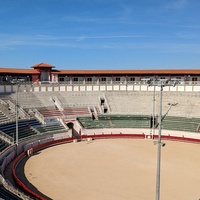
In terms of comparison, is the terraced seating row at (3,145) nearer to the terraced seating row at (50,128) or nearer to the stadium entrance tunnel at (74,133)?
the terraced seating row at (50,128)

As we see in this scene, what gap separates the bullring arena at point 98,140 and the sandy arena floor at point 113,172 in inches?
3.6

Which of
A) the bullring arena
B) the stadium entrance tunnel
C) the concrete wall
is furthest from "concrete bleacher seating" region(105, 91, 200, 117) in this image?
the stadium entrance tunnel

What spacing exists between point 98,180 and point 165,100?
120 ft

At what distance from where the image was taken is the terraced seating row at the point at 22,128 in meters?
36.8

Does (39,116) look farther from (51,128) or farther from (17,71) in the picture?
(17,71)

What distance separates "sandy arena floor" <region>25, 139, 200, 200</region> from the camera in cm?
2252

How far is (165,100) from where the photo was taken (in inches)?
2279

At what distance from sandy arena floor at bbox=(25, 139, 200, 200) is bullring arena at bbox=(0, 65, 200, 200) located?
91 mm

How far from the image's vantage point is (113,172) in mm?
27859

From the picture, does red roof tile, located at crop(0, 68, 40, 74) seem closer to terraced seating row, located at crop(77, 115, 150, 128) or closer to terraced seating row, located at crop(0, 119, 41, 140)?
terraced seating row, located at crop(0, 119, 41, 140)

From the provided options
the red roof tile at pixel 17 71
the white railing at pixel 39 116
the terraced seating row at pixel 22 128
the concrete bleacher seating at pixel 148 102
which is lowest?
the terraced seating row at pixel 22 128

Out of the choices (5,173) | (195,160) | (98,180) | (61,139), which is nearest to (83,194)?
(98,180)

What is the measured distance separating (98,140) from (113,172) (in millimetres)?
17585

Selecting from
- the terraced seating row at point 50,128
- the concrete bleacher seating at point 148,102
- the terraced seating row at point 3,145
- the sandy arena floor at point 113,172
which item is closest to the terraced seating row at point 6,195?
the sandy arena floor at point 113,172
